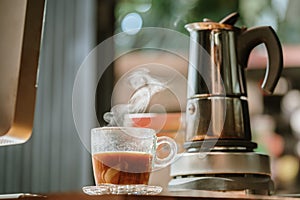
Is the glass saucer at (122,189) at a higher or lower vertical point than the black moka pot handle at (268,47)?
lower

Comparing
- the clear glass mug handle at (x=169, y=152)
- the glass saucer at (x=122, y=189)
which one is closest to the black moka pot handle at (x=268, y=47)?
the clear glass mug handle at (x=169, y=152)

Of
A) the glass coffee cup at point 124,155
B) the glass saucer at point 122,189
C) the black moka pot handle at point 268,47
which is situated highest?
the black moka pot handle at point 268,47

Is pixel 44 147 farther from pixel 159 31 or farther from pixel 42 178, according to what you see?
pixel 159 31

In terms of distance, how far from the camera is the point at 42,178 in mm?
2756

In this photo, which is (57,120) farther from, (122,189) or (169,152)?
(122,189)

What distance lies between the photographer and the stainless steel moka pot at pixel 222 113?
3.46 ft

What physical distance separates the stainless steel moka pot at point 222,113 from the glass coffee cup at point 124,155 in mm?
129

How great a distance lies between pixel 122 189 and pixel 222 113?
30cm

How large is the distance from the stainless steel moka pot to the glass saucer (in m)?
0.23

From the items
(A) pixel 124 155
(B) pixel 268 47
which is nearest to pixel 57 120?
(B) pixel 268 47

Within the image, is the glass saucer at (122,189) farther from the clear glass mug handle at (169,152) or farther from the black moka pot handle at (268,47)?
the black moka pot handle at (268,47)

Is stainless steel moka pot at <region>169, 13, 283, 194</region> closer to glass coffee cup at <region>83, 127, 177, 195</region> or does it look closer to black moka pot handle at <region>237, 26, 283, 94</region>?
black moka pot handle at <region>237, 26, 283, 94</region>

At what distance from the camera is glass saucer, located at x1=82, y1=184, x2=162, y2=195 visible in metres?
0.81

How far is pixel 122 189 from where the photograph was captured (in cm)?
86
